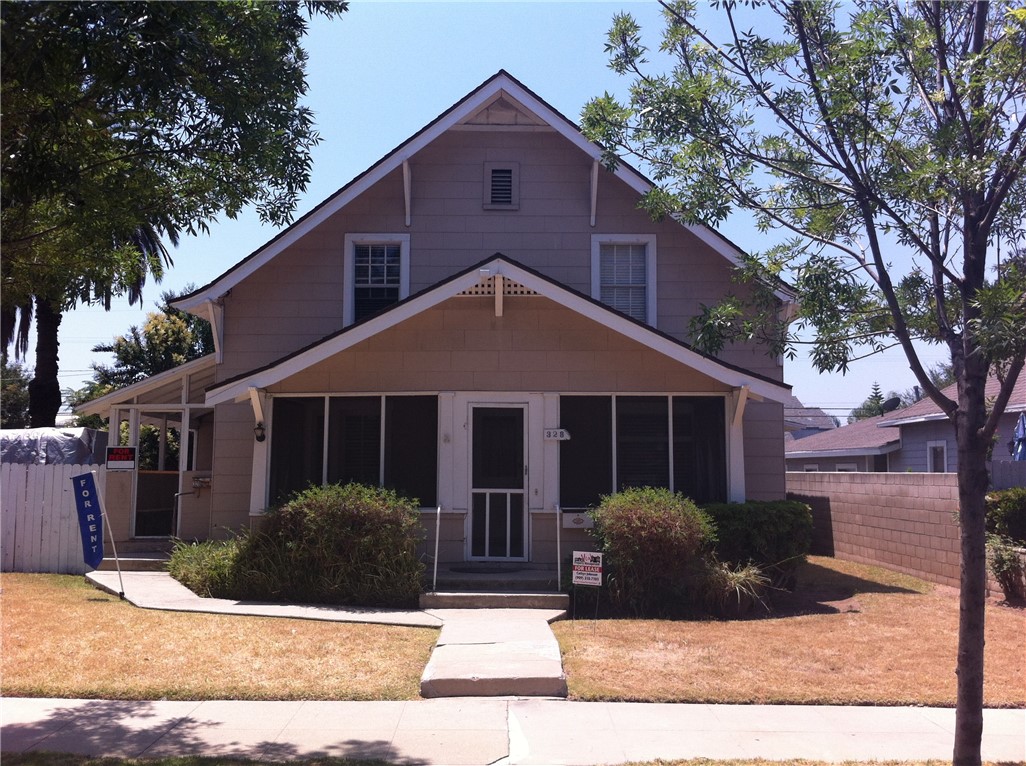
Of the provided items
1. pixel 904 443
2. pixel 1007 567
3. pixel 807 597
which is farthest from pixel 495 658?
pixel 904 443

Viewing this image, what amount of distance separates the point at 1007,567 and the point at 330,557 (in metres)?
8.61

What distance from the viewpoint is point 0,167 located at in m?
7.27

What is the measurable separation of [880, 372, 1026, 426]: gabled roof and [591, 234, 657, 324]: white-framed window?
25.6 ft

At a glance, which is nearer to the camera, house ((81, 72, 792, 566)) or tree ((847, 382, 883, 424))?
house ((81, 72, 792, 566))

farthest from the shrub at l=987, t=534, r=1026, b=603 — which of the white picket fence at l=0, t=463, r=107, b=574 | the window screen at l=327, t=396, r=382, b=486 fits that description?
the white picket fence at l=0, t=463, r=107, b=574

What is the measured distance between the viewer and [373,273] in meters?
15.0

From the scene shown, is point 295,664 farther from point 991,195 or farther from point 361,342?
point 991,195

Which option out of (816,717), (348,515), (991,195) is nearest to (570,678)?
(816,717)

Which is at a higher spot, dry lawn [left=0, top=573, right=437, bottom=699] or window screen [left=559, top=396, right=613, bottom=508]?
window screen [left=559, top=396, right=613, bottom=508]

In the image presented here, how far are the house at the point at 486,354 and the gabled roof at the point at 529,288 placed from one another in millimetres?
28

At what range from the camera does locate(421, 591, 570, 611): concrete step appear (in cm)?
1131

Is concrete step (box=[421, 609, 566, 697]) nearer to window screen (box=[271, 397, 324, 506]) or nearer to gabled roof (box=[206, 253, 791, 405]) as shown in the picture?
window screen (box=[271, 397, 324, 506])

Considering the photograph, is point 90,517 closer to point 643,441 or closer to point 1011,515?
point 643,441

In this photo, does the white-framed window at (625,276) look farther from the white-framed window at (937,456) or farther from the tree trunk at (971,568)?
the white-framed window at (937,456)
